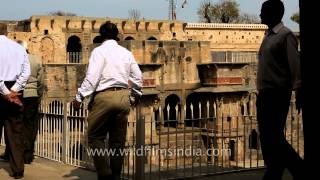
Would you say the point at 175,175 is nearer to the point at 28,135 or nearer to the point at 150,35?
the point at 28,135

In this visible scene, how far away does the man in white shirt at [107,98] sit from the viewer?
475 centimetres

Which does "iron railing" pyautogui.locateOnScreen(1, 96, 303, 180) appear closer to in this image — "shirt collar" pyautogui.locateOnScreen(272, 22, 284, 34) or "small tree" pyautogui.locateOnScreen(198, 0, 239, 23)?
"shirt collar" pyautogui.locateOnScreen(272, 22, 284, 34)

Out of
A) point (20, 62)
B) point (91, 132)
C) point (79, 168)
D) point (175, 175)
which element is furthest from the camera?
point (79, 168)

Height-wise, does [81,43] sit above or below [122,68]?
above

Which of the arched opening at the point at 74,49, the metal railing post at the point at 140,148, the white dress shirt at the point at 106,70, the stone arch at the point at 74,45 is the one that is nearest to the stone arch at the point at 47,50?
the arched opening at the point at 74,49

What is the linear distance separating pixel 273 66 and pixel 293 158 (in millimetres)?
774

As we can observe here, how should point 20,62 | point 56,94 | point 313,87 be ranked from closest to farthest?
1. point 313,87
2. point 20,62
3. point 56,94

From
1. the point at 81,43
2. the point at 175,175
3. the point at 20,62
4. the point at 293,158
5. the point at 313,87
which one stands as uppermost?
the point at 81,43

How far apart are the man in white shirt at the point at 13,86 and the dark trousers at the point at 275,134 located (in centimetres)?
271

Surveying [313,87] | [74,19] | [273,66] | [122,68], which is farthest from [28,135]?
[74,19]

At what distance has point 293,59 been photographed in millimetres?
4191

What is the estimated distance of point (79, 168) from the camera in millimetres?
6797

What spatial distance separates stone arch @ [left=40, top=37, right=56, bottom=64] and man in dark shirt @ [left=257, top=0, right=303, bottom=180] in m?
31.0

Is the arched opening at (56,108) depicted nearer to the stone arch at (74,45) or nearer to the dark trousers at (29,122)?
the dark trousers at (29,122)
